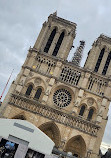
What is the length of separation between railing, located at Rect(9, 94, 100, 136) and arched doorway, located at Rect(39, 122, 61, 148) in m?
0.96

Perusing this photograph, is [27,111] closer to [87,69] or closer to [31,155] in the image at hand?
[87,69]

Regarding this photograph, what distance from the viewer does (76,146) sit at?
103 feet

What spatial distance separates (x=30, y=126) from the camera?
2008 centimetres

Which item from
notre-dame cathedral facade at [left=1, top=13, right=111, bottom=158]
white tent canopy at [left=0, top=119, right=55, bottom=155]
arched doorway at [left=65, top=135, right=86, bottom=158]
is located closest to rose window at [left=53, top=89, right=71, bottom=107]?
notre-dame cathedral facade at [left=1, top=13, right=111, bottom=158]

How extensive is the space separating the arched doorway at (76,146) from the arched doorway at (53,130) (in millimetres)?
1513

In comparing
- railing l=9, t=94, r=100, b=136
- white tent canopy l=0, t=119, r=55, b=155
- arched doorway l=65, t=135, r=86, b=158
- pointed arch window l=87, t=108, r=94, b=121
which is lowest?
white tent canopy l=0, t=119, r=55, b=155

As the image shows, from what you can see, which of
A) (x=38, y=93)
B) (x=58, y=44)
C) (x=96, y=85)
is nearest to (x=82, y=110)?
(x=96, y=85)

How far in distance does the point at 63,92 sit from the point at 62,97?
30.4 inches

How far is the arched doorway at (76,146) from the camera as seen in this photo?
3071cm

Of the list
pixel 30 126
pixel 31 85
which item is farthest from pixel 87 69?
pixel 30 126

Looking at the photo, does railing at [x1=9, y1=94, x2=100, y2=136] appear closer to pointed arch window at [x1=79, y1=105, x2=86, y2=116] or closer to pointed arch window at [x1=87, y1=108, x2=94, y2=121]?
pointed arch window at [x1=87, y1=108, x2=94, y2=121]

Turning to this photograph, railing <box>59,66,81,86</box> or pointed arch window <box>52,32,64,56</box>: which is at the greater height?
pointed arch window <box>52,32,64,56</box>

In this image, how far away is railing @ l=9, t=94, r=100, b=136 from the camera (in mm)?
30953

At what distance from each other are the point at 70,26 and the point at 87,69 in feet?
25.8
